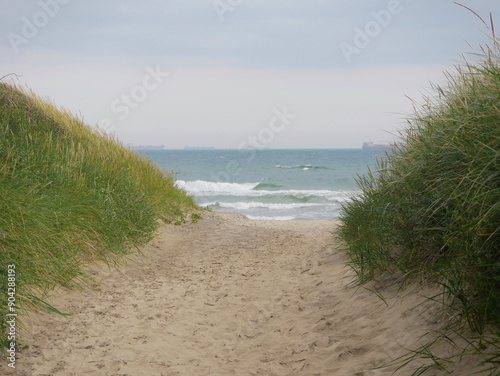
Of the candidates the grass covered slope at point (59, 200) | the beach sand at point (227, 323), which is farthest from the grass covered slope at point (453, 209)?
the grass covered slope at point (59, 200)

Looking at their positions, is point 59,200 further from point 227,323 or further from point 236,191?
point 236,191

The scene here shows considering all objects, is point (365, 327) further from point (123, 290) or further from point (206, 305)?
point (123, 290)

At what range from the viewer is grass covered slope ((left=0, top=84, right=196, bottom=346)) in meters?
4.61

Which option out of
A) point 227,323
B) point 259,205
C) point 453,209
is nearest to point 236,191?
point 259,205

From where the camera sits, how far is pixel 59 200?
595 cm

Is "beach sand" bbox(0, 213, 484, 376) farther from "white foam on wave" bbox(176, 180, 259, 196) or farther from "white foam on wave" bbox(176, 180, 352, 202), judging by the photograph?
"white foam on wave" bbox(176, 180, 259, 196)

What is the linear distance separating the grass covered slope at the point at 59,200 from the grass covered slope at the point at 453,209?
3.72 meters

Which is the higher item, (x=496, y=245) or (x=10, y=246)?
(x=496, y=245)

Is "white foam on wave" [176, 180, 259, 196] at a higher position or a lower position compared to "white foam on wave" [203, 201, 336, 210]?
higher

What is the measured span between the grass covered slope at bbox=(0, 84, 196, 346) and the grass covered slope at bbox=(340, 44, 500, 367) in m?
3.72

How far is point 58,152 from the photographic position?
24.9 ft

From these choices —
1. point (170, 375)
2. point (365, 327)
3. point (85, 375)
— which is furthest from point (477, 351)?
point (85, 375)

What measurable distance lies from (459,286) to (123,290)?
430cm

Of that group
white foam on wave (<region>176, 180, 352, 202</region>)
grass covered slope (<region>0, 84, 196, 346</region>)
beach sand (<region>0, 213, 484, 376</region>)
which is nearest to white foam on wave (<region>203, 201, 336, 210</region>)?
white foam on wave (<region>176, 180, 352, 202</region>)
